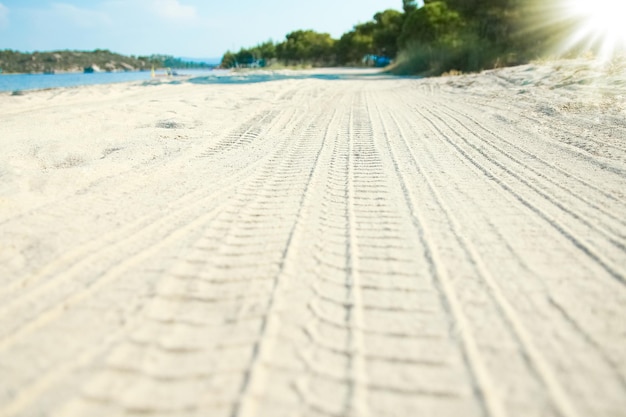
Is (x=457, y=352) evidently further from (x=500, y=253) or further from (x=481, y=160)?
(x=481, y=160)

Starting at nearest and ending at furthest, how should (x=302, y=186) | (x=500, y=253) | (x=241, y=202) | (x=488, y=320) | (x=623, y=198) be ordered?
(x=488, y=320) < (x=500, y=253) < (x=623, y=198) < (x=241, y=202) < (x=302, y=186)

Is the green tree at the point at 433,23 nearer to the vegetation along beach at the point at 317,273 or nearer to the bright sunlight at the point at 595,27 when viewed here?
the bright sunlight at the point at 595,27

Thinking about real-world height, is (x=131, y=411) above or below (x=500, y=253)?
below

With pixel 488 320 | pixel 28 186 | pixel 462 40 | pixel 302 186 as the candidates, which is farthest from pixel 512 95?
pixel 462 40

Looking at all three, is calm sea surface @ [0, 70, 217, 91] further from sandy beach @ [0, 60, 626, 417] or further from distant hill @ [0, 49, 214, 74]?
distant hill @ [0, 49, 214, 74]

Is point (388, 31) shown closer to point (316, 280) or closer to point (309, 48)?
point (309, 48)

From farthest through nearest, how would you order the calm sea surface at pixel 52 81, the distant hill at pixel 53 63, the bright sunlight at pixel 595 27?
the distant hill at pixel 53 63
the calm sea surface at pixel 52 81
the bright sunlight at pixel 595 27

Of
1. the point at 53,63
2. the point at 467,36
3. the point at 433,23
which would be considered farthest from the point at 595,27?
the point at 53,63

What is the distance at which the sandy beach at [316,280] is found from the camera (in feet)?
5.61

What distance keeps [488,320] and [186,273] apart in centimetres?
187

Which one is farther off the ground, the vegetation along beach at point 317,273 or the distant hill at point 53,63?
the distant hill at point 53,63

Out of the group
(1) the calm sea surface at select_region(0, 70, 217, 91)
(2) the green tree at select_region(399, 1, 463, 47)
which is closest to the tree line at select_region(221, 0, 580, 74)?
(2) the green tree at select_region(399, 1, 463, 47)

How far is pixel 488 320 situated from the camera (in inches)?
82.8

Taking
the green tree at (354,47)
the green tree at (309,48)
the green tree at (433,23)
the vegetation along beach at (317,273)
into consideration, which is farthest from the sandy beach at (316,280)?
the green tree at (309,48)
